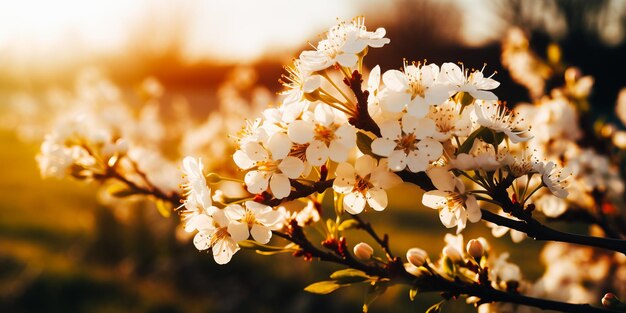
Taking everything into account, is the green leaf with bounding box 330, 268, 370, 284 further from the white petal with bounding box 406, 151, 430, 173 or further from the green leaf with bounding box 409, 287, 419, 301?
the white petal with bounding box 406, 151, 430, 173

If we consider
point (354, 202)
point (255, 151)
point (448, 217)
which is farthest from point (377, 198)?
point (255, 151)

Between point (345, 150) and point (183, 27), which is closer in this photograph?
point (345, 150)

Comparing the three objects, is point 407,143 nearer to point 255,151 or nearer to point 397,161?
point 397,161

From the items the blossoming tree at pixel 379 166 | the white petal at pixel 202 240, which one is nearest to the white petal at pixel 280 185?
the blossoming tree at pixel 379 166

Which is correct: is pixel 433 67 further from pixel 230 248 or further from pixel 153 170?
pixel 153 170

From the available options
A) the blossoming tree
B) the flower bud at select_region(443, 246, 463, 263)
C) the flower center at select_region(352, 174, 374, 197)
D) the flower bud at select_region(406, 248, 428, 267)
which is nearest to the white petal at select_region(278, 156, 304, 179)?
the blossoming tree

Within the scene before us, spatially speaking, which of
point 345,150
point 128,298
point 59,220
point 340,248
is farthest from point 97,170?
point 59,220
